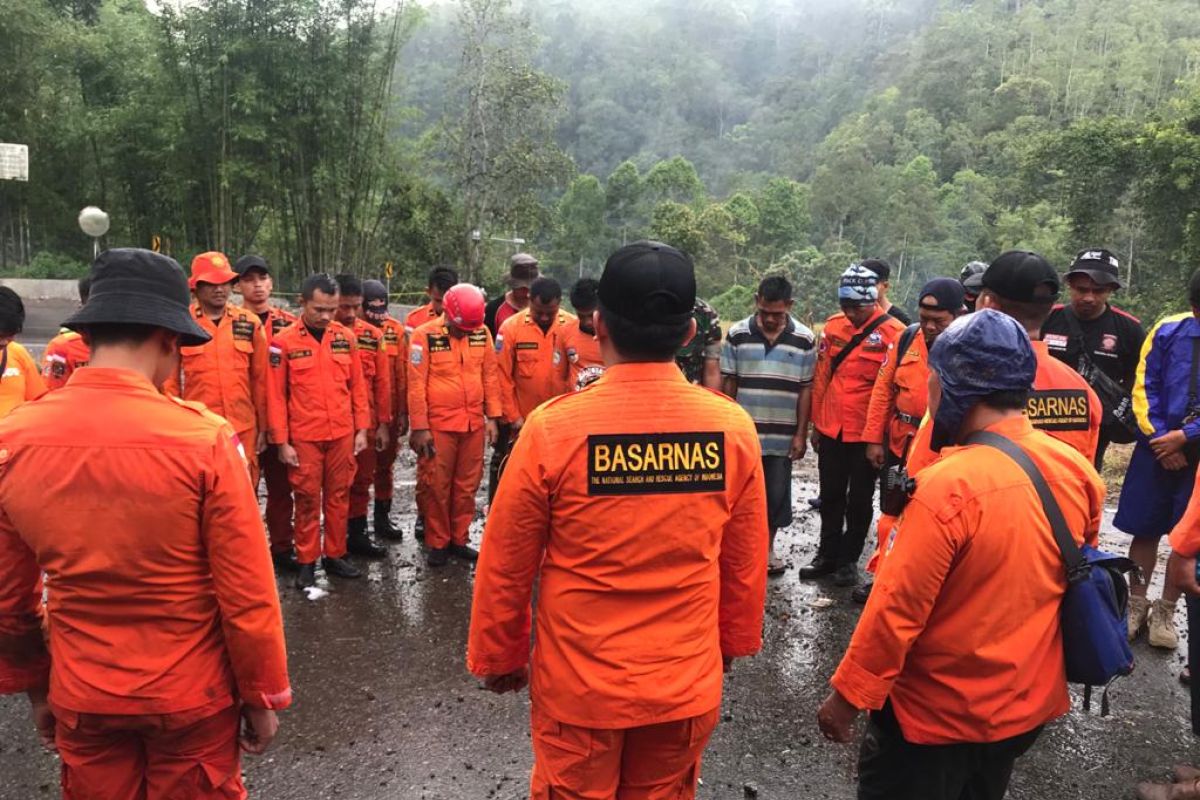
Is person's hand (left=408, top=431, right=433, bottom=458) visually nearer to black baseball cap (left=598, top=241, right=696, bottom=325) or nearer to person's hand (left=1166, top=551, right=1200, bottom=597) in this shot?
black baseball cap (left=598, top=241, right=696, bottom=325)

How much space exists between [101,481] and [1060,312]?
504 cm

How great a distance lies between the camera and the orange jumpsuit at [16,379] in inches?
156

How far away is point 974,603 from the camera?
6.03 ft

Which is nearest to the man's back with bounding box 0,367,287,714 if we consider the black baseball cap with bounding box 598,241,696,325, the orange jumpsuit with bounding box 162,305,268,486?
the black baseball cap with bounding box 598,241,696,325

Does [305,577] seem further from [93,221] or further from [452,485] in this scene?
[93,221]

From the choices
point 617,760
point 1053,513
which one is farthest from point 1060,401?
point 617,760

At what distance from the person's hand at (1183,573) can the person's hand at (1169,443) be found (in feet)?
5.41

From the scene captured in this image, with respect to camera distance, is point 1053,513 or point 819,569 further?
point 819,569

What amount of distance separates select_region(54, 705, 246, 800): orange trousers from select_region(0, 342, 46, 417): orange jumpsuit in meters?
2.71

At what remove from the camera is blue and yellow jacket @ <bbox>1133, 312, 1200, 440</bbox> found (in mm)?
4047

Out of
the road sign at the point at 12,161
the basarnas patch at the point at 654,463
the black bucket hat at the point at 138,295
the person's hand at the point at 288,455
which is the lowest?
the person's hand at the point at 288,455

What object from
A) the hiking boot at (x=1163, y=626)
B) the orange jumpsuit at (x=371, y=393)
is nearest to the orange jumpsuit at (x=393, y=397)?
the orange jumpsuit at (x=371, y=393)

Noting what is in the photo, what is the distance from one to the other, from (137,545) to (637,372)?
4.04 feet

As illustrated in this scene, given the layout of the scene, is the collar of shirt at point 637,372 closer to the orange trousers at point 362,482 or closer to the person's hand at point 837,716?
the person's hand at point 837,716
